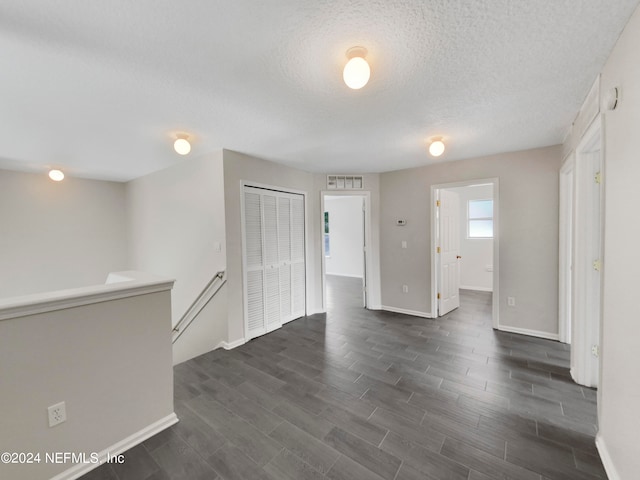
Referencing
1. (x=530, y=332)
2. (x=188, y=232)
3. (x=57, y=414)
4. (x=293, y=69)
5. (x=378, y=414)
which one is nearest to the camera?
(x=57, y=414)

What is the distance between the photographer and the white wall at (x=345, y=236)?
8.22 metres

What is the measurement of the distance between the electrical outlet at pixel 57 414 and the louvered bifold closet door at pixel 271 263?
2392 mm

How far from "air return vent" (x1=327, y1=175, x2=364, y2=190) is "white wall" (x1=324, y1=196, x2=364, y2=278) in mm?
3309

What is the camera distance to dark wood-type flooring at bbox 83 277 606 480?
1.61 m

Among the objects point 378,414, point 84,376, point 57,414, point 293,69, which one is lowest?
point 378,414

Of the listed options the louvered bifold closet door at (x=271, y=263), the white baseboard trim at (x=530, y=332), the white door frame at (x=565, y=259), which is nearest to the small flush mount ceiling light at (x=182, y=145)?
the louvered bifold closet door at (x=271, y=263)

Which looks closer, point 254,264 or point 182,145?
point 182,145

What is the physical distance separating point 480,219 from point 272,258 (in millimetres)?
5100

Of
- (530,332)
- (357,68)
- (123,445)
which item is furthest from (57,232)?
(530,332)

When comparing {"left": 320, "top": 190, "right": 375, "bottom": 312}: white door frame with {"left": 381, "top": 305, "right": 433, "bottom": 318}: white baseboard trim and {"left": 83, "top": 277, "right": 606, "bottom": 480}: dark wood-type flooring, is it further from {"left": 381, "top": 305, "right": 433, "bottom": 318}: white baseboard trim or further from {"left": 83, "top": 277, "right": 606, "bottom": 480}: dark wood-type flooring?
{"left": 83, "top": 277, "right": 606, "bottom": 480}: dark wood-type flooring

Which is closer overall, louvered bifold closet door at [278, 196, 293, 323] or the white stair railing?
the white stair railing

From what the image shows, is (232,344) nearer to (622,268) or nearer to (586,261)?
(622,268)

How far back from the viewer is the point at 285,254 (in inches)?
164

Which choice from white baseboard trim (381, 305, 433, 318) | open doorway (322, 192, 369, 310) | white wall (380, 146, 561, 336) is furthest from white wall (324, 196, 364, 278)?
white wall (380, 146, 561, 336)
